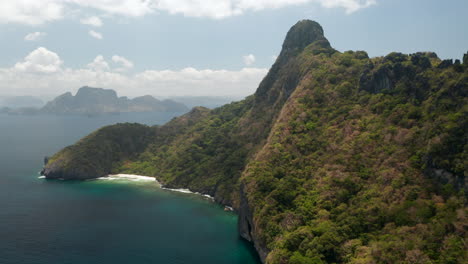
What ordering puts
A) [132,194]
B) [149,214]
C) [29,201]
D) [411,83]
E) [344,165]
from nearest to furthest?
[344,165]
[411,83]
[149,214]
[29,201]
[132,194]

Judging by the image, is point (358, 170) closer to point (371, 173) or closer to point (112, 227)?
point (371, 173)

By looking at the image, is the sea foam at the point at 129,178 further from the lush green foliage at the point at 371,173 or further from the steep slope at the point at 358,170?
the lush green foliage at the point at 371,173

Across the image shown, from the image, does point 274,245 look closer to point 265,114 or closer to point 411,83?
point 411,83

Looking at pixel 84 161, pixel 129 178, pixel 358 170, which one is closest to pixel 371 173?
pixel 358 170

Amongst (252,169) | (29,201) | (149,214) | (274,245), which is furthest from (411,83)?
(29,201)

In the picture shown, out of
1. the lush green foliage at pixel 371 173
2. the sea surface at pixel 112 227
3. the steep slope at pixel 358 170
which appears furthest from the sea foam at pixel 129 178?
the lush green foliage at pixel 371 173

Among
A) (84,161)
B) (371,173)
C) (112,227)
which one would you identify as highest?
(371,173)

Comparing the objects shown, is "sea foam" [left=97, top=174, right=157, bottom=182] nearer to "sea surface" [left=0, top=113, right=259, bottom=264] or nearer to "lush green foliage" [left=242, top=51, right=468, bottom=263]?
"sea surface" [left=0, top=113, right=259, bottom=264]
